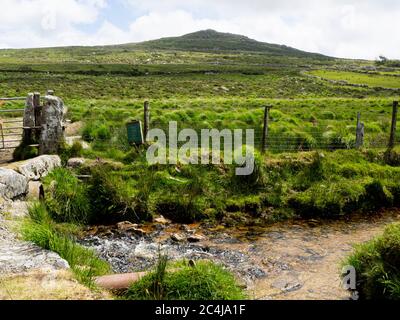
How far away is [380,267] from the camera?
7.30 metres

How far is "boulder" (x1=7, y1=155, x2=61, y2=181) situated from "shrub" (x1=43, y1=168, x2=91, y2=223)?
0.33m

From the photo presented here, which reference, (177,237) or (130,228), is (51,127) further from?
(177,237)

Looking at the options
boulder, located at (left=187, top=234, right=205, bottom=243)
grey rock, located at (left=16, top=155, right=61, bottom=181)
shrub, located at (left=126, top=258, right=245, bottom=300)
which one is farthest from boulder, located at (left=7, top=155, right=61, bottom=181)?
shrub, located at (left=126, top=258, right=245, bottom=300)

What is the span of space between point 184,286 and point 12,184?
5919mm

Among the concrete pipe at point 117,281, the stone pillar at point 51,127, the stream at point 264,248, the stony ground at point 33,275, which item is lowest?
the stream at point 264,248

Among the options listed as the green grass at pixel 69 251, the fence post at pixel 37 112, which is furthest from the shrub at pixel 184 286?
the fence post at pixel 37 112

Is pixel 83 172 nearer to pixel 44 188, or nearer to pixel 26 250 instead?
pixel 44 188

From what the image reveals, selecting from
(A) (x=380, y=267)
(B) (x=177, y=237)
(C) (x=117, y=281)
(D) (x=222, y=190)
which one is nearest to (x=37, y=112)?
(D) (x=222, y=190)

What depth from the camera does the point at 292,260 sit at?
988 cm

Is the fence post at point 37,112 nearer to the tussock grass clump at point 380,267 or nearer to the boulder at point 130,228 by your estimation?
the boulder at point 130,228

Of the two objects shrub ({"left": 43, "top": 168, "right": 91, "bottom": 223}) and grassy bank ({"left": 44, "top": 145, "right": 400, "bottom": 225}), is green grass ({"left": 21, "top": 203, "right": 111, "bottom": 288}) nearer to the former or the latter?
shrub ({"left": 43, "top": 168, "right": 91, "bottom": 223})

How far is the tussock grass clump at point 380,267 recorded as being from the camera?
7.07 meters

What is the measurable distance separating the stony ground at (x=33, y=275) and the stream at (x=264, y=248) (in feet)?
6.20

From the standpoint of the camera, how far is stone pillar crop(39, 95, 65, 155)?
47.2 feet
